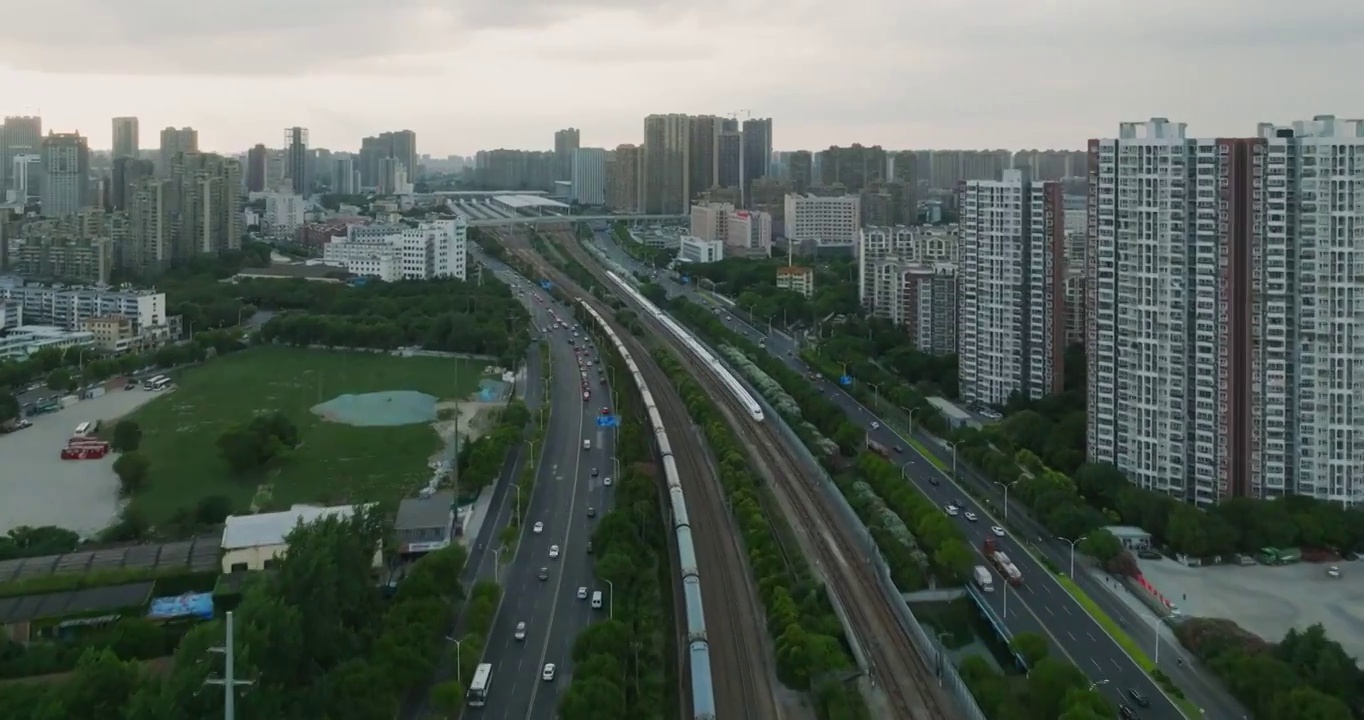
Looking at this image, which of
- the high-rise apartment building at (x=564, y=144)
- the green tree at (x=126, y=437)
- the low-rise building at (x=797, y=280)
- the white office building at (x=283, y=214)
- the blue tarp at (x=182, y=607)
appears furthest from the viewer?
the high-rise apartment building at (x=564, y=144)

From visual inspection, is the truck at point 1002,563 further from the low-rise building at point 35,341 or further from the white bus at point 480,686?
the low-rise building at point 35,341

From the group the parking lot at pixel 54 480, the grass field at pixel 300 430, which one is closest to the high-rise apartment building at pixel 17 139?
Result: the grass field at pixel 300 430

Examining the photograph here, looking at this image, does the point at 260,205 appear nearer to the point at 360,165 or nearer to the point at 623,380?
the point at 360,165

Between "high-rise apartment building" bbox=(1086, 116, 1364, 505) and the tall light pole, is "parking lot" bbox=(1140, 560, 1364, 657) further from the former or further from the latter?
the tall light pole

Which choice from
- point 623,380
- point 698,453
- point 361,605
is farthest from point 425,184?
point 361,605

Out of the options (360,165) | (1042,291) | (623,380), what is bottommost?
(623,380)
